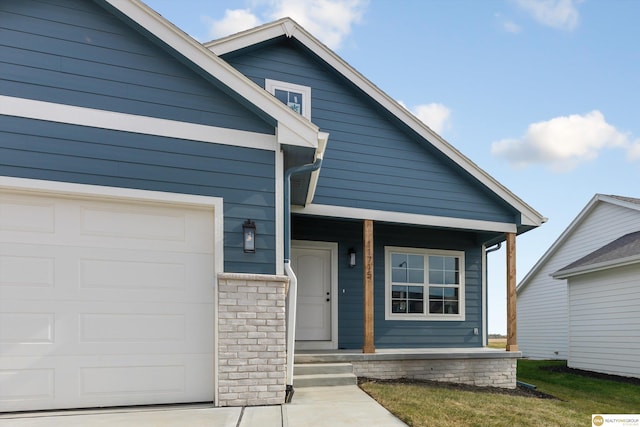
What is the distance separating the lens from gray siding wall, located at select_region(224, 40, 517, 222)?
306 inches

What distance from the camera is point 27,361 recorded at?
166 inches

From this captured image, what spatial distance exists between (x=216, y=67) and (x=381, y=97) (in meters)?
4.10

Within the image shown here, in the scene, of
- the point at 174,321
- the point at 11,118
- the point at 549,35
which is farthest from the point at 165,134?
the point at 549,35

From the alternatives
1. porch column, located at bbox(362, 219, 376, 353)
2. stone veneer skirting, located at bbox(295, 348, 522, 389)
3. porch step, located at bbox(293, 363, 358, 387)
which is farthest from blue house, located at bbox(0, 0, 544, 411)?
porch column, located at bbox(362, 219, 376, 353)

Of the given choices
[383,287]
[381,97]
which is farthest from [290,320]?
[381,97]

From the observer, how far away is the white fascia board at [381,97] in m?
7.66

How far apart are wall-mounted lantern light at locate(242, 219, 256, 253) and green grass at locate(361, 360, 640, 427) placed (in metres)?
2.15

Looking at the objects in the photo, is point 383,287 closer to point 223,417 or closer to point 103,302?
point 223,417

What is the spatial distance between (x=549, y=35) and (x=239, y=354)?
9.55 meters

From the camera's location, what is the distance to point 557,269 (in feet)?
50.6

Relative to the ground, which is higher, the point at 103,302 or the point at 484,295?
the point at 103,302

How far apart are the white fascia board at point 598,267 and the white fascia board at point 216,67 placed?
858cm

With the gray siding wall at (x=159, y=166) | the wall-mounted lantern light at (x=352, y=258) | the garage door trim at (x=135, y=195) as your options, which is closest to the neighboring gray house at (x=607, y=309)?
the wall-mounted lantern light at (x=352, y=258)

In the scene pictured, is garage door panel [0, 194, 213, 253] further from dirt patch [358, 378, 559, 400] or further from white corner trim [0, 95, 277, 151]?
dirt patch [358, 378, 559, 400]
